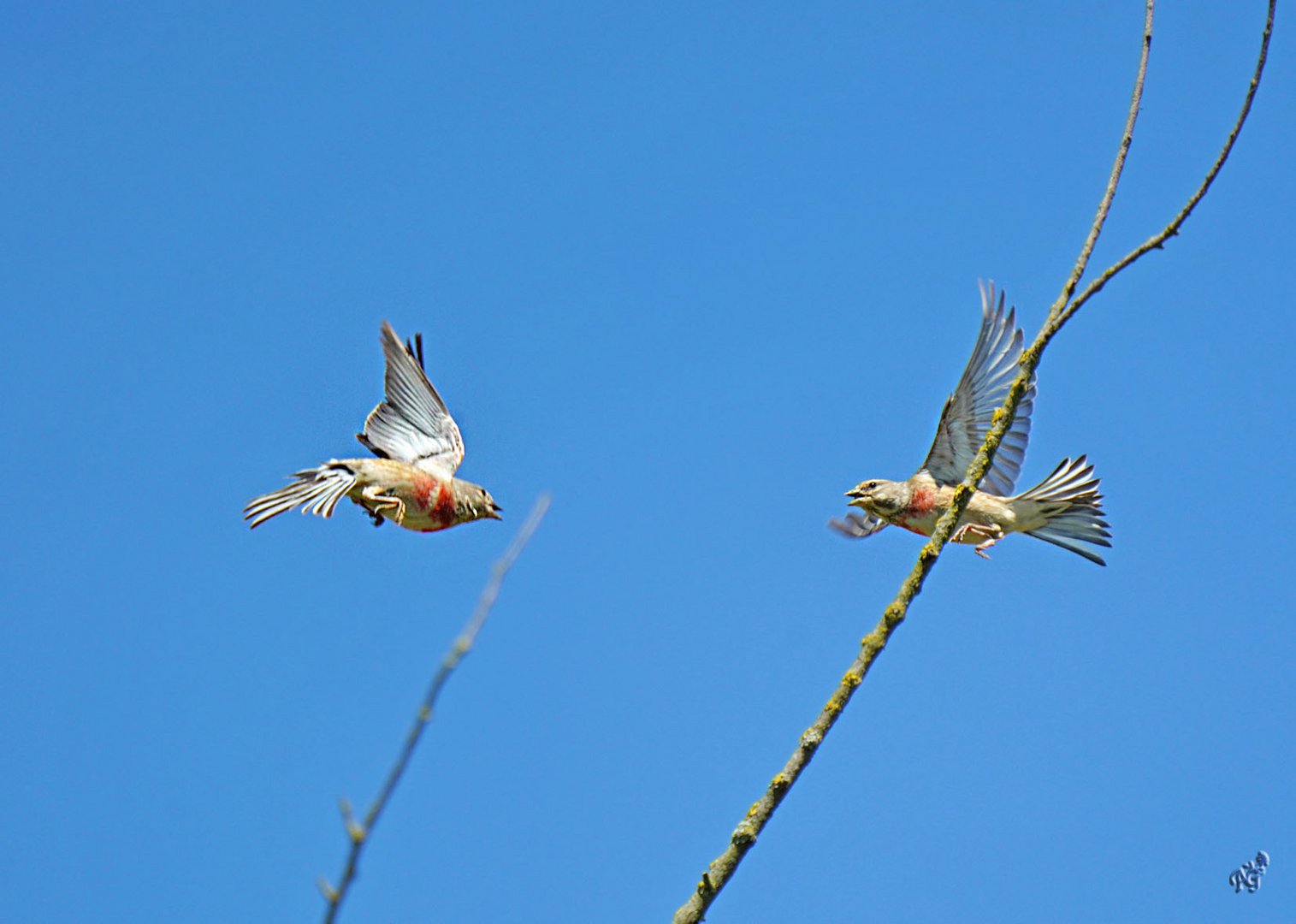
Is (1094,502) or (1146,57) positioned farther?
(1094,502)

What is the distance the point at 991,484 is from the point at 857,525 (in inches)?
67.3

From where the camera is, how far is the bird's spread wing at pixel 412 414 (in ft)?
34.0

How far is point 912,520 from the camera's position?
10906 mm

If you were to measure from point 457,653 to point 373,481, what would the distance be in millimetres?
7557

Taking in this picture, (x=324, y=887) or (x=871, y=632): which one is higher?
(x=871, y=632)

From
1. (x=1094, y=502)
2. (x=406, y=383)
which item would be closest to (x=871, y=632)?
(x=1094, y=502)

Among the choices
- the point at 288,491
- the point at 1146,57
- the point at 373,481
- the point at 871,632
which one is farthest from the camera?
the point at 373,481

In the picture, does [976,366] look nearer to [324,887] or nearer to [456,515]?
[456,515]

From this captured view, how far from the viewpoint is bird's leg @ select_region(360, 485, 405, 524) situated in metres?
9.18

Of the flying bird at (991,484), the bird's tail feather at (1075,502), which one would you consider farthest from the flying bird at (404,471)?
the bird's tail feather at (1075,502)

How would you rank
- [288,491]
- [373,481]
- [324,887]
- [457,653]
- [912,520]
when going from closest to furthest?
[324,887] → [457,653] → [288,491] → [373,481] → [912,520]

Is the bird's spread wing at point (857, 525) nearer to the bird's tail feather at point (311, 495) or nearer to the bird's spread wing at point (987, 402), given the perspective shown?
the bird's spread wing at point (987, 402)

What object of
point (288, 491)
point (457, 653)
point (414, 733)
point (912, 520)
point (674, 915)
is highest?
point (912, 520)

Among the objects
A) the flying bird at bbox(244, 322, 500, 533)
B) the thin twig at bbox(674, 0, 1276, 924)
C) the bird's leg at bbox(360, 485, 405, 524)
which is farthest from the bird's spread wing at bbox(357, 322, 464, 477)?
the thin twig at bbox(674, 0, 1276, 924)
